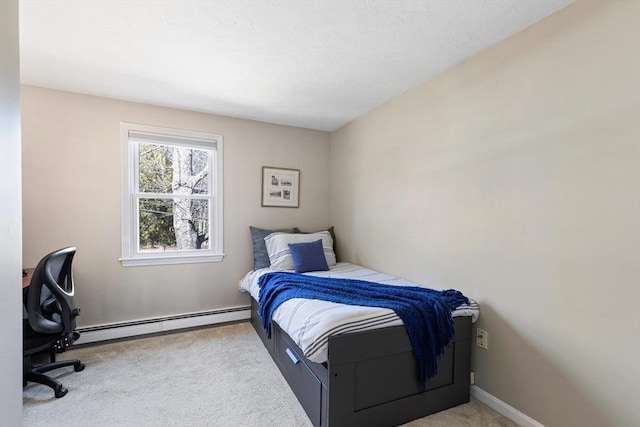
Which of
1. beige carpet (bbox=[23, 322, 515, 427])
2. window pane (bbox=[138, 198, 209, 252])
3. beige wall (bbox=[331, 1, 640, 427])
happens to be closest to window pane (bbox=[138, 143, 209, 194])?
window pane (bbox=[138, 198, 209, 252])

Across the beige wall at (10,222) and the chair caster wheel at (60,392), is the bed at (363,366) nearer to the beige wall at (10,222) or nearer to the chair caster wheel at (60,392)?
the beige wall at (10,222)

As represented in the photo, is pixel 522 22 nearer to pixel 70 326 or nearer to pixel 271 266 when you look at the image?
pixel 271 266

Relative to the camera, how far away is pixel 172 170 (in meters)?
3.15

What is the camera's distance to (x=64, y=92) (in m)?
2.66

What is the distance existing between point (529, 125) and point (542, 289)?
96 centimetres

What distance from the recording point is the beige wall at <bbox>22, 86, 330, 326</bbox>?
259cm

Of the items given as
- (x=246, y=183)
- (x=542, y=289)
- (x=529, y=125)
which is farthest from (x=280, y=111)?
(x=542, y=289)

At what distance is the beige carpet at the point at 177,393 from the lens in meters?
1.73

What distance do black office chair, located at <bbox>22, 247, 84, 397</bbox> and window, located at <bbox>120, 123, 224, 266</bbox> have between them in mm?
911

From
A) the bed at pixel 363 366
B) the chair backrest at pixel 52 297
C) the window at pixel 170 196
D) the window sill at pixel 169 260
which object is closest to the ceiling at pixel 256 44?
the window at pixel 170 196

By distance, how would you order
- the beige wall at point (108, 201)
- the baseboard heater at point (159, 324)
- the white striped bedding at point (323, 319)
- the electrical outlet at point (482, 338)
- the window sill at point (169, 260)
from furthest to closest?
the window sill at point (169, 260) → the baseboard heater at point (159, 324) → the beige wall at point (108, 201) → the electrical outlet at point (482, 338) → the white striped bedding at point (323, 319)

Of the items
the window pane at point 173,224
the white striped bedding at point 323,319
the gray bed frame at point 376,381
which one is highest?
the window pane at point 173,224

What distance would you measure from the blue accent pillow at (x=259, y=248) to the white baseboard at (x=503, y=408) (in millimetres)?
2157

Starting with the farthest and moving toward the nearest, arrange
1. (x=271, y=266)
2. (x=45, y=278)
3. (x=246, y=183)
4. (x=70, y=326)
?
(x=246, y=183), (x=271, y=266), (x=70, y=326), (x=45, y=278)
